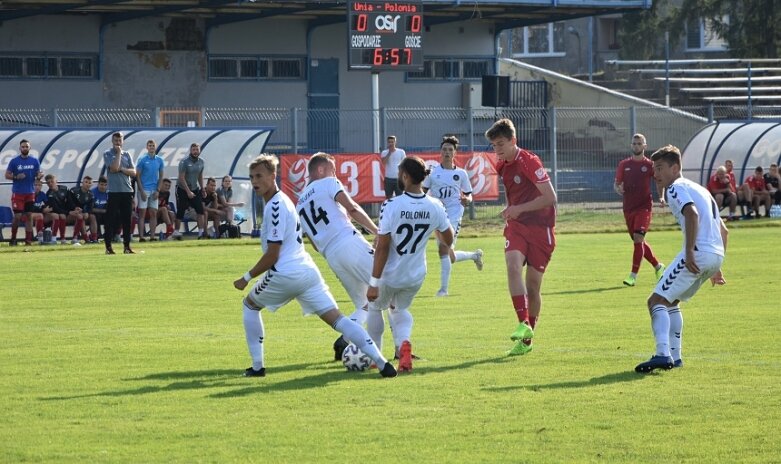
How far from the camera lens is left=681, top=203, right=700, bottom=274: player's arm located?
34.3 feet

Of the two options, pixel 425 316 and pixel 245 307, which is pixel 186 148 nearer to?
pixel 425 316

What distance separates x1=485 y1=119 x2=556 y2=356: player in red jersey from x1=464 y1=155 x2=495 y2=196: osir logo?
20338 millimetres

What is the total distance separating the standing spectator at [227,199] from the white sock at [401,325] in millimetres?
18441

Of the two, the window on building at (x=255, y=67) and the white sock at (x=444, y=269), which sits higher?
the window on building at (x=255, y=67)

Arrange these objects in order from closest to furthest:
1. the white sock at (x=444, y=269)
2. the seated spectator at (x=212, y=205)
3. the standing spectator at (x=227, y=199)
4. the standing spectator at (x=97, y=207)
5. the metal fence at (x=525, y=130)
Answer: the white sock at (x=444, y=269) < the standing spectator at (x=97, y=207) < the seated spectator at (x=212, y=205) < the standing spectator at (x=227, y=199) < the metal fence at (x=525, y=130)

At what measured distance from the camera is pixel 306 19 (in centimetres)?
4481

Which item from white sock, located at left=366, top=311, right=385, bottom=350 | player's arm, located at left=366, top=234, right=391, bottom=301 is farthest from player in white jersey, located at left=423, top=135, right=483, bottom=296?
player's arm, located at left=366, top=234, right=391, bottom=301

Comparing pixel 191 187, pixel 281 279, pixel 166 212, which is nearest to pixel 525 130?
pixel 191 187

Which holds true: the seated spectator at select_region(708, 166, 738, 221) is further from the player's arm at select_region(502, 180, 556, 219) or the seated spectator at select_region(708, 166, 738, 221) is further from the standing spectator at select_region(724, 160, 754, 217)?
the player's arm at select_region(502, 180, 556, 219)

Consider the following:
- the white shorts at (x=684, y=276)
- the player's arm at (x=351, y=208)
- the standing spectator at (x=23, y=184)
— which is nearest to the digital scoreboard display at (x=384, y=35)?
the standing spectator at (x=23, y=184)

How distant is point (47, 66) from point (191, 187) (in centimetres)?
1452

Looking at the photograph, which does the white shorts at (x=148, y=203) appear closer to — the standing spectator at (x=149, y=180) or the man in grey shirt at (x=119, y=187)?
the standing spectator at (x=149, y=180)

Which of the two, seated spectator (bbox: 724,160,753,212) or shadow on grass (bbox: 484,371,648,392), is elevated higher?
seated spectator (bbox: 724,160,753,212)

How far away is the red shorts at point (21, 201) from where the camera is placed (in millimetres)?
26422
